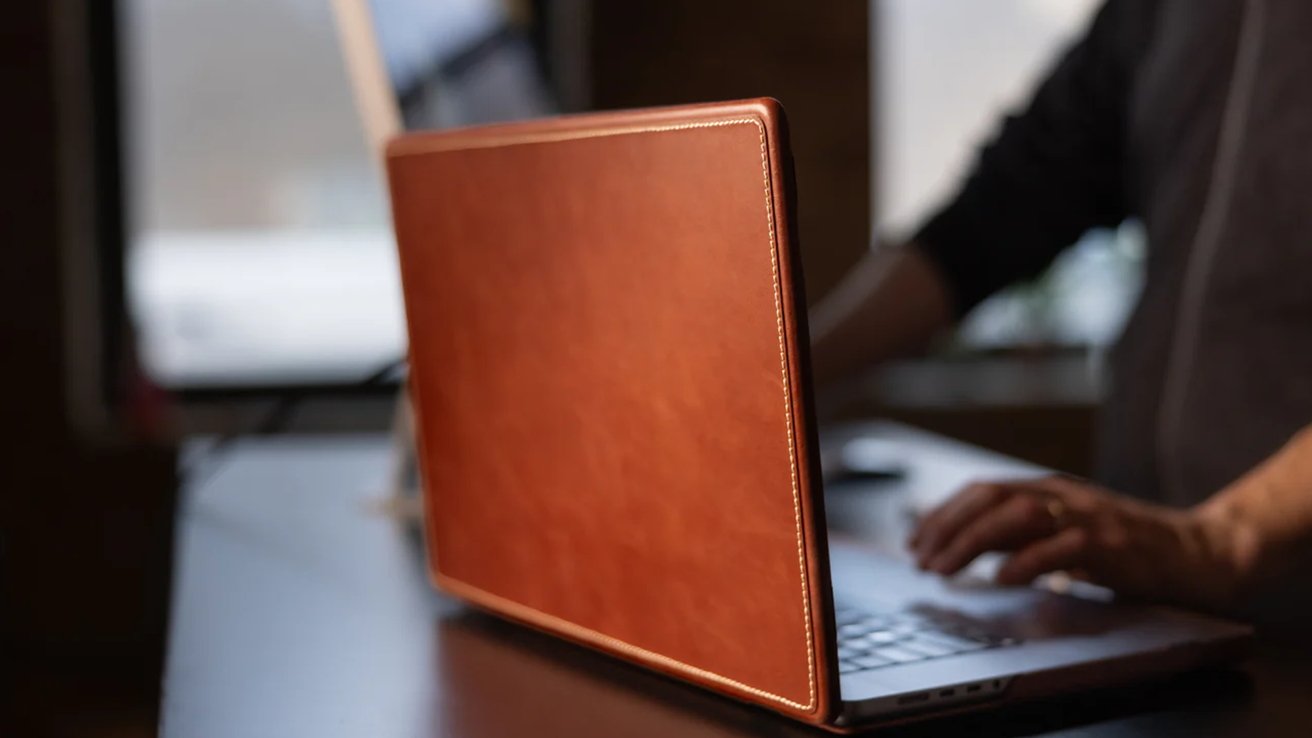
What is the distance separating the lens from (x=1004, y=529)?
858mm

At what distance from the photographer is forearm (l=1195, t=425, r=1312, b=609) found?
905mm

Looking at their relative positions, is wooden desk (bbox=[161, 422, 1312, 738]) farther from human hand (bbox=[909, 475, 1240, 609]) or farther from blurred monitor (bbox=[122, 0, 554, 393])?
blurred monitor (bbox=[122, 0, 554, 393])

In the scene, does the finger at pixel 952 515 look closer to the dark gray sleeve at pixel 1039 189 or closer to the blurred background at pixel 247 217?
the dark gray sleeve at pixel 1039 189

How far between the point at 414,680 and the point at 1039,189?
1.01 metres

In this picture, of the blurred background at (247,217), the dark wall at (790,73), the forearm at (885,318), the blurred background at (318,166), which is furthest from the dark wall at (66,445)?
the forearm at (885,318)

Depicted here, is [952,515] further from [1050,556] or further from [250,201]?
[250,201]

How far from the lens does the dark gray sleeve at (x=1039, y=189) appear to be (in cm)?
151

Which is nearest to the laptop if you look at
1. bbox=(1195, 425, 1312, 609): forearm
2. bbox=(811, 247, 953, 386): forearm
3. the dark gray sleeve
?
bbox=(1195, 425, 1312, 609): forearm

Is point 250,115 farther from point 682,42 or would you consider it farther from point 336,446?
point 336,446

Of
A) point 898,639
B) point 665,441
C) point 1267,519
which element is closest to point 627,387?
point 665,441

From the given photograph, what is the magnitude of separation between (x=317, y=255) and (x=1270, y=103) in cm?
209

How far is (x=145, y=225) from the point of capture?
9.35 ft

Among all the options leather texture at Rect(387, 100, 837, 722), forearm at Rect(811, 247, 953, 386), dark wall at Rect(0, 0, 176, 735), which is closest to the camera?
leather texture at Rect(387, 100, 837, 722)

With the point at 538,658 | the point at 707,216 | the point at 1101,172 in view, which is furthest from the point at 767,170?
the point at 1101,172
